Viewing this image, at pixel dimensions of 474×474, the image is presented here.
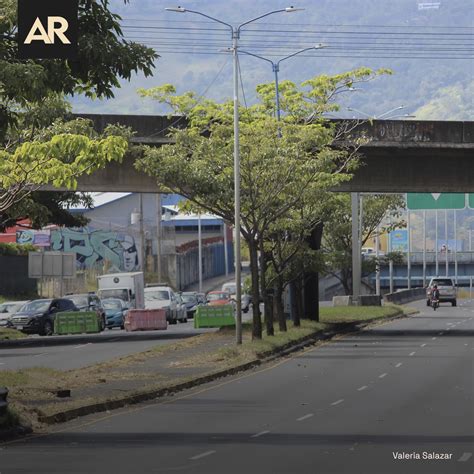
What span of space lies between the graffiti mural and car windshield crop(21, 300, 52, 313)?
176 feet

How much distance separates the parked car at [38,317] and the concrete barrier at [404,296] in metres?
37.8

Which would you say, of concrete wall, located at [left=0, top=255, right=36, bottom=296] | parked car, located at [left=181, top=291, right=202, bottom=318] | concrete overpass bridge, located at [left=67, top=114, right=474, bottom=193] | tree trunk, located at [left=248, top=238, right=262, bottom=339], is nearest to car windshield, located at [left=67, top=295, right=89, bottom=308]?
concrete overpass bridge, located at [left=67, top=114, right=474, bottom=193]

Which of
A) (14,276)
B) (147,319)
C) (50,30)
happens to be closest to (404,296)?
(14,276)

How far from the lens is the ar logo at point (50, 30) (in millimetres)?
14898

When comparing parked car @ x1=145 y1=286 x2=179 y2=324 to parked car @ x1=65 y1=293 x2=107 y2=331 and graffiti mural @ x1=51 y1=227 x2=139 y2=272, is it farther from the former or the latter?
graffiti mural @ x1=51 y1=227 x2=139 y2=272

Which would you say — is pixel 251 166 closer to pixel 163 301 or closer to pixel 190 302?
pixel 163 301

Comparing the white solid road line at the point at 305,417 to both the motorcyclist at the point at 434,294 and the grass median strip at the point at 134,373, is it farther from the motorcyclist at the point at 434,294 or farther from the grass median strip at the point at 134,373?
the motorcyclist at the point at 434,294

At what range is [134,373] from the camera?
95.7 ft

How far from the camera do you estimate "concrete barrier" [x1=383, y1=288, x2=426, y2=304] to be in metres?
90.4

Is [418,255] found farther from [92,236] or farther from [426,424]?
[426,424]

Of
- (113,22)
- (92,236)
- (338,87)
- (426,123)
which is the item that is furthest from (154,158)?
(92,236)

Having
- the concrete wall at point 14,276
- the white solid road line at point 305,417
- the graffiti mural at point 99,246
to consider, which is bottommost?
the white solid road line at point 305,417

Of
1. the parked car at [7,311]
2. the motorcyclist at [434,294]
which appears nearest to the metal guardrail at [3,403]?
the parked car at [7,311]

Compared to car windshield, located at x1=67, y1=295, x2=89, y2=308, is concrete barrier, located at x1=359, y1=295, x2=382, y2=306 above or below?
below
